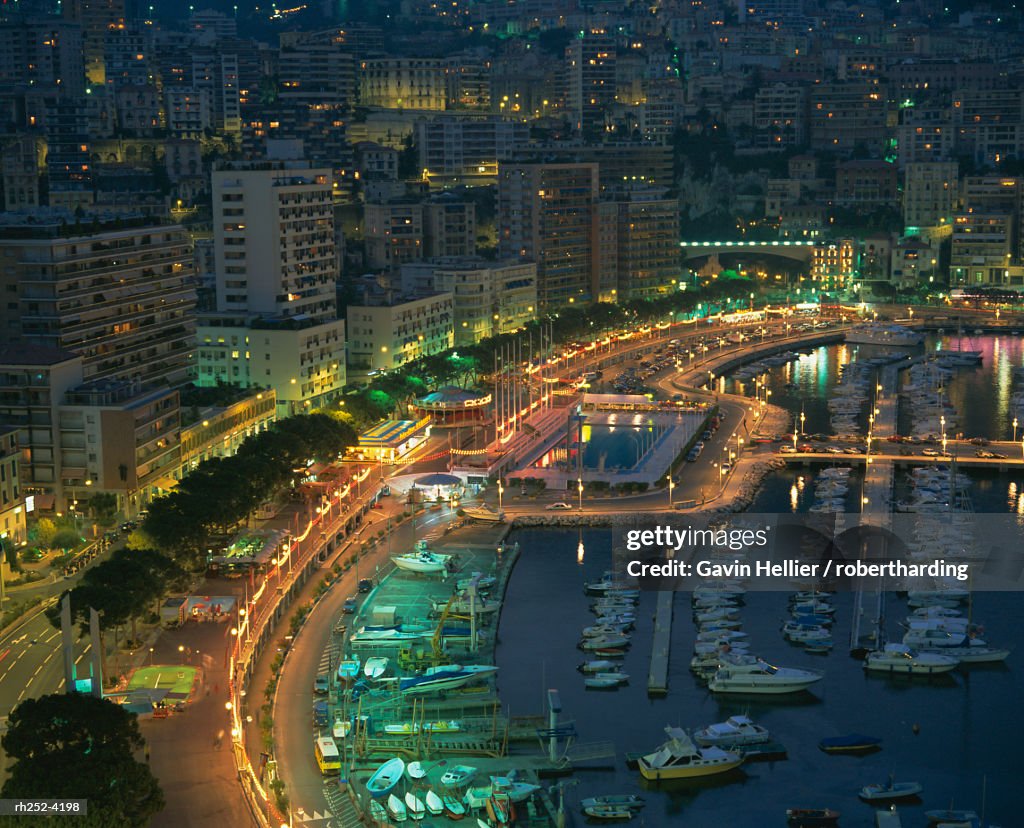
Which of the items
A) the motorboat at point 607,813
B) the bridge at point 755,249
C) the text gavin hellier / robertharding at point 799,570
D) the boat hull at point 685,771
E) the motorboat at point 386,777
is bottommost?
the motorboat at point 607,813

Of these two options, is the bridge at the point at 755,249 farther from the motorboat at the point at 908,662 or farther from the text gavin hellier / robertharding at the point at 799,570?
the motorboat at the point at 908,662

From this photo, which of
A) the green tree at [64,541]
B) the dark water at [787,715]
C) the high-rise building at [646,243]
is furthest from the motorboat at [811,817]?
the high-rise building at [646,243]

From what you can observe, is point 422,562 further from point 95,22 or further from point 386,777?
point 95,22

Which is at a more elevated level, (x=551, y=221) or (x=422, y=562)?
(x=551, y=221)

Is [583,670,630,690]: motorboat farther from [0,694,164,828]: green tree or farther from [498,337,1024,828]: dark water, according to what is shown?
[0,694,164,828]: green tree

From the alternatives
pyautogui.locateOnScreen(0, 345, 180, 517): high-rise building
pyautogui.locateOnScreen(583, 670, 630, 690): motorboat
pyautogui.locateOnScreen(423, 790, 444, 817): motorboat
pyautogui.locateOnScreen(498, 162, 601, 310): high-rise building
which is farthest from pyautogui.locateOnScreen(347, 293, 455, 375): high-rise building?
pyautogui.locateOnScreen(423, 790, 444, 817): motorboat

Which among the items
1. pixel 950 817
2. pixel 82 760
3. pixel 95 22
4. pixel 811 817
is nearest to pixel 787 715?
pixel 811 817

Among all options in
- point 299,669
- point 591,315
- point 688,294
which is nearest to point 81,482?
point 299,669
